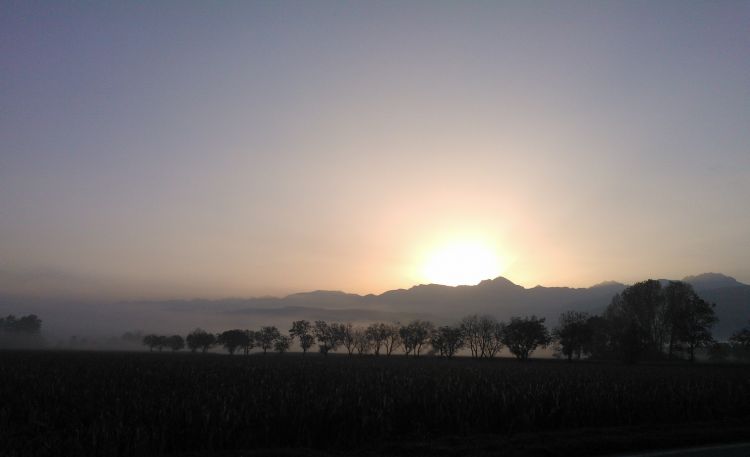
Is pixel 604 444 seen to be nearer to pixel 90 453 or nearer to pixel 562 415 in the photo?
pixel 562 415

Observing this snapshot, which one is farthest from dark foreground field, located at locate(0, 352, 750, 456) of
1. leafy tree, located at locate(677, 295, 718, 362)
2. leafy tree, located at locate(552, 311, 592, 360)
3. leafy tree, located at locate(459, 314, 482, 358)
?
leafy tree, located at locate(459, 314, 482, 358)

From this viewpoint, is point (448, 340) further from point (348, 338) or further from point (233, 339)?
point (233, 339)

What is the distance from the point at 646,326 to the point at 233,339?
146m

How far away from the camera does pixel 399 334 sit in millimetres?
171125

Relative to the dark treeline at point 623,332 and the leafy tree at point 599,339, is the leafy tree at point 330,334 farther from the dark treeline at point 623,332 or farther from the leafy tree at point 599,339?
the leafy tree at point 599,339

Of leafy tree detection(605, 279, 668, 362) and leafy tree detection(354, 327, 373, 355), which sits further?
leafy tree detection(354, 327, 373, 355)

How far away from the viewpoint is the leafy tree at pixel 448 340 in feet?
493

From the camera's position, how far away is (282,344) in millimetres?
182375

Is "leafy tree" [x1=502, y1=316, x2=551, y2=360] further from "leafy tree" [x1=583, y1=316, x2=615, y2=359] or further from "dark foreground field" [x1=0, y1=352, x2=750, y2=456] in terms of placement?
"dark foreground field" [x1=0, y1=352, x2=750, y2=456]

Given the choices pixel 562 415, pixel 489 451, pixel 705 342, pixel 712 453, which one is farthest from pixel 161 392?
pixel 705 342

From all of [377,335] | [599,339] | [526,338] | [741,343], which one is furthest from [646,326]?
[377,335]

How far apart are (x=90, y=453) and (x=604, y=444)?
18.7m

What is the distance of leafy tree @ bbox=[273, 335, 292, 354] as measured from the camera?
181000 millimetres

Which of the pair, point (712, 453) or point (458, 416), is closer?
point (712, 453)
